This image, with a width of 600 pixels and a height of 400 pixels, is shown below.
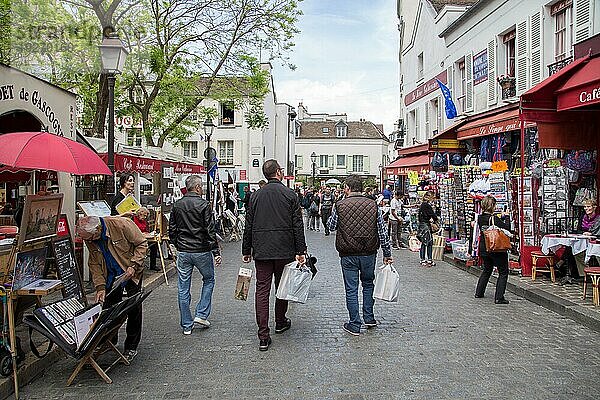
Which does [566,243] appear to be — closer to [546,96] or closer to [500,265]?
[500,265]

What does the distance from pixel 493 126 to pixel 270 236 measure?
9476mm

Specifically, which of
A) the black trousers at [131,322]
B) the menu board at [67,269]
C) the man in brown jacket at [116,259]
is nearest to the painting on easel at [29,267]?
the menu board at [67,269]

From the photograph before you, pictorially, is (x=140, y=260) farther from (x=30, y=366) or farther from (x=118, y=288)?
(x=30, y=366)

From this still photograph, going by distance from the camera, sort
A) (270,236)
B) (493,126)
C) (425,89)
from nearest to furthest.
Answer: (270,236) < (493,126) < (425,89)

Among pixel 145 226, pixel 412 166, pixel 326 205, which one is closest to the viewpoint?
pixel 145 226

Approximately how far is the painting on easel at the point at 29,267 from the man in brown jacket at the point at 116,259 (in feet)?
1.48

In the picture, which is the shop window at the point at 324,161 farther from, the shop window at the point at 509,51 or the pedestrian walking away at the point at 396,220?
the shop window at the point at 509,51

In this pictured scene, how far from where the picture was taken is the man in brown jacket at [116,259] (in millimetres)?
6297

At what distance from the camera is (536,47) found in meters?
15.0

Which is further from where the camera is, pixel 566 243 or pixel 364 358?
pixel 566 243

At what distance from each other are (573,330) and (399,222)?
10.8 meters

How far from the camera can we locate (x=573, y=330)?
25.6ft

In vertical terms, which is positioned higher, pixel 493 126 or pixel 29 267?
pixel 493 126

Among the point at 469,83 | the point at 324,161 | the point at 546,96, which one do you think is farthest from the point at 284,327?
the point at 324,161
